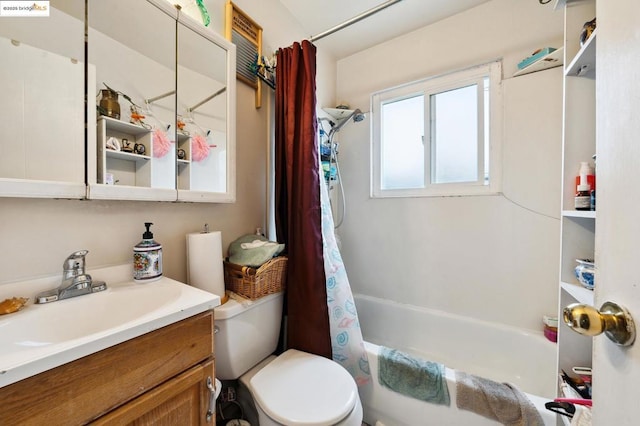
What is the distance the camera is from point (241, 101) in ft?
4.52

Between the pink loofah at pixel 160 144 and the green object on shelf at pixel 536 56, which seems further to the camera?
the green object on shelf at pixel 536 56

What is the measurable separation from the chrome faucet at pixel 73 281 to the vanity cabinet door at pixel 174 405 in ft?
1.33

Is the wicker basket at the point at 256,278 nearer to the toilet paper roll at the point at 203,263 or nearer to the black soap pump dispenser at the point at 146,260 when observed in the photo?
the toilet paper roll at the point at 203,263

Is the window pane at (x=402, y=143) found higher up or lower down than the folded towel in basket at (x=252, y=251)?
higher up

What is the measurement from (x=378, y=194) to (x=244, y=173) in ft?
3.72

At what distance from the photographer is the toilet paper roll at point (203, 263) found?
3.35ft

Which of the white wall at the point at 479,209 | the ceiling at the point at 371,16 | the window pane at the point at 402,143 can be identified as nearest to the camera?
the white wall at the point at 479,209

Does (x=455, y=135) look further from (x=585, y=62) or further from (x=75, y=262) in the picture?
(x=75, y=262)

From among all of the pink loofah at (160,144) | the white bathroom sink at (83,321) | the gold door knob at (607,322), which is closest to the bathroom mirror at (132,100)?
the pink loofah at (160,144)

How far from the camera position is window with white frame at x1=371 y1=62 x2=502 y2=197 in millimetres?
1655

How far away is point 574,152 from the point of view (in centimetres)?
96

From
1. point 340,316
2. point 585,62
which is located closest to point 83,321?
point 340,316

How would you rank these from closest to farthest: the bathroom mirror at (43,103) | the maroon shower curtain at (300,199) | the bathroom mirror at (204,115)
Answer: the bathroom mirror at (43,103)
the bathroom mirror at (204,115)
the maroon shower curtain at (300,199)

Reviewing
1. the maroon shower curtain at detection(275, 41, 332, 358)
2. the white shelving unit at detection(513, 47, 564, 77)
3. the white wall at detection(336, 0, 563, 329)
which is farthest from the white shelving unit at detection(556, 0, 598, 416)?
the maroon shower curtain at detection(275, 41, 332, 358)
